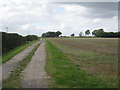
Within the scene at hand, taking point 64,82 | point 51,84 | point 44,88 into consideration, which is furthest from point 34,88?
point 64,82

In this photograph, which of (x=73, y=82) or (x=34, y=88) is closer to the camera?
(x=34, y=88)

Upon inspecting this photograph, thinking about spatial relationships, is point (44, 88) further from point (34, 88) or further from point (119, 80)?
point (119, 80)

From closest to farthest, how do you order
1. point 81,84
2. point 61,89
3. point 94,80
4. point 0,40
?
point 61,89 → point 81,84 → point 94,80 → point 0,40

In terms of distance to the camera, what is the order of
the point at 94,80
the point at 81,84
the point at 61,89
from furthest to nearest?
the point at 94,80, the point at 81,84, the point at 61,89

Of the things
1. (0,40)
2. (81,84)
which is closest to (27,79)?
(81,84)

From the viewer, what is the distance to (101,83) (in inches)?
330

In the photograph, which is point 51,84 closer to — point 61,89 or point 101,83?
point 61,89

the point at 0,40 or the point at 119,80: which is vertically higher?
the point at 0,40

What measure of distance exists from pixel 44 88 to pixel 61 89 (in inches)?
22.7

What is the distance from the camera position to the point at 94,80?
8945mm

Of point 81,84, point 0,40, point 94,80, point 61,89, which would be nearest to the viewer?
point 61,89

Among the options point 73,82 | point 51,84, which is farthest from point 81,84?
point 51,84

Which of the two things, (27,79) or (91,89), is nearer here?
(91,89)

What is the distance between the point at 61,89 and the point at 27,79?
236cm
